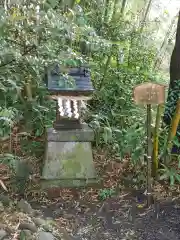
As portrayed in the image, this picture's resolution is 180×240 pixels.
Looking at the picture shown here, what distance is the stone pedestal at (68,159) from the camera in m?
4.12

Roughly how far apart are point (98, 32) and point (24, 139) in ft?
6.29

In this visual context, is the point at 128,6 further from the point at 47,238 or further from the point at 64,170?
the point at 47,238

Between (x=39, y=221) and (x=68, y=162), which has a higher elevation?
(x=68, y=162)

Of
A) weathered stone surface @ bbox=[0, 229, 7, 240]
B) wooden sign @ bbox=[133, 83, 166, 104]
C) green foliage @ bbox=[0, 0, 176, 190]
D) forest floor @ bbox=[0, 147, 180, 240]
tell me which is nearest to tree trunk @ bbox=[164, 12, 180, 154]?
green foliage @ bbox=[0, 0, 176, 190]

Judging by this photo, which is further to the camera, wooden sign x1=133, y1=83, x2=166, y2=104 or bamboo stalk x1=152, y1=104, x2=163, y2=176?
bamboo stalk x1=152, y1=104, x2=163, y2=176

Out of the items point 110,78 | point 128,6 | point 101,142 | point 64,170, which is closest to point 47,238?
point 64,170

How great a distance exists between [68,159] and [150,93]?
1254mm

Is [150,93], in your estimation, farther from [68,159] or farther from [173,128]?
[68,159]

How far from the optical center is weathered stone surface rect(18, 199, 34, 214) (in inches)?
140

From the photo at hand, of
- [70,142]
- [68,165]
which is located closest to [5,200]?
[68,165]

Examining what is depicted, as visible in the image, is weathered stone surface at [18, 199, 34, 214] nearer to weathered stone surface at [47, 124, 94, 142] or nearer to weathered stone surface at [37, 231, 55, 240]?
weathered stone surface at [37, 231, 55, 240]

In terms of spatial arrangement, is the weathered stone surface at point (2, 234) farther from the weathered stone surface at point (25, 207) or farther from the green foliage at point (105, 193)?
the green foliage at point (105, 193)

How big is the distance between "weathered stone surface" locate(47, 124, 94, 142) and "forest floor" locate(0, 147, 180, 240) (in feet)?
1.89

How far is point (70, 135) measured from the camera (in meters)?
4.12
